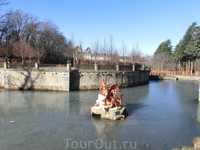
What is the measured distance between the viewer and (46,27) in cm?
3684

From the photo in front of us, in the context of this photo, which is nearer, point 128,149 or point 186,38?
point 128,149

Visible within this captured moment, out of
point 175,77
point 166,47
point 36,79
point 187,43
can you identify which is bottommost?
point 175,77

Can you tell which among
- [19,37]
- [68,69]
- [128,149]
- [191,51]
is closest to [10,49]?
[19,37]

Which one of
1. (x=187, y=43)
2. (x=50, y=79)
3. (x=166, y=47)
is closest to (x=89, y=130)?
(x=50, y=79)

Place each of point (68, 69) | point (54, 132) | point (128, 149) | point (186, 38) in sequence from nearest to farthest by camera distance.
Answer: point (128, 149)
point (54, 132)
point (68, 69)
point (186, 38)

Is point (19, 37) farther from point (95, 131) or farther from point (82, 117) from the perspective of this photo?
point (95, 131)

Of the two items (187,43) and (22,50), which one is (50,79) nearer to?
(22,50)

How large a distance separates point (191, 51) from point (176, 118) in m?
39.0
